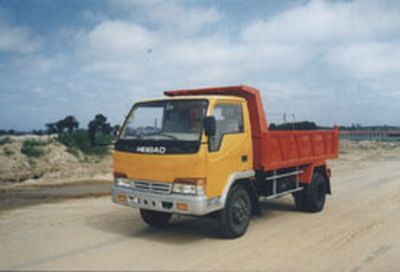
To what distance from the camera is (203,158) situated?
6246 millimetres

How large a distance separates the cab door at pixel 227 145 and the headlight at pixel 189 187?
13cm

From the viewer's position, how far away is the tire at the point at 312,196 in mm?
9293

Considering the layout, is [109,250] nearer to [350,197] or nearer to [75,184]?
[350,197]

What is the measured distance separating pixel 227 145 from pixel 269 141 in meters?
1.21

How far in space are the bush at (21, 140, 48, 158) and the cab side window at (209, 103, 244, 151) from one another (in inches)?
522

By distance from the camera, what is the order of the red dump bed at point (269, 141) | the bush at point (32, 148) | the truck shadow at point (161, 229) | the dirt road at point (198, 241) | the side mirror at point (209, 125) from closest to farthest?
the dirt road at point (198, 241), the side mirror at point (209, 125), the truck shadow at point (161, 229), the red dump bed at point (269, 141), the bush at point (32, 148)

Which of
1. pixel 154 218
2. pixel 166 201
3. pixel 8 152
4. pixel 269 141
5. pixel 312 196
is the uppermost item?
pixel 269 141

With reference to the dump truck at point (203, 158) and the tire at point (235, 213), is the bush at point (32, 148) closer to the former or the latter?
the dump truck at point (203, 158)

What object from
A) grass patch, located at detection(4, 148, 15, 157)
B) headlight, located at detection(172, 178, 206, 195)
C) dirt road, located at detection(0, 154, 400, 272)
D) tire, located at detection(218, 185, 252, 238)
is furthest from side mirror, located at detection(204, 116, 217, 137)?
grass patch, located at detection(4, 148, 15, 157)

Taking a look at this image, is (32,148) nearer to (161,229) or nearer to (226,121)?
(161,229)

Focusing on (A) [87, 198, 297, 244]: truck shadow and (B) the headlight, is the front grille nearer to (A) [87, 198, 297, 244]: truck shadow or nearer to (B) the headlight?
(B) the headlight

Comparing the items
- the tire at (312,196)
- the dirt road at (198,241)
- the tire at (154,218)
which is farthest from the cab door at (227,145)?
the tire at (312,196)

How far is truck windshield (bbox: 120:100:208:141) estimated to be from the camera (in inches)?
262

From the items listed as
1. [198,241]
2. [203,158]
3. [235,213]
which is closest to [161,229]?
[198,241]
